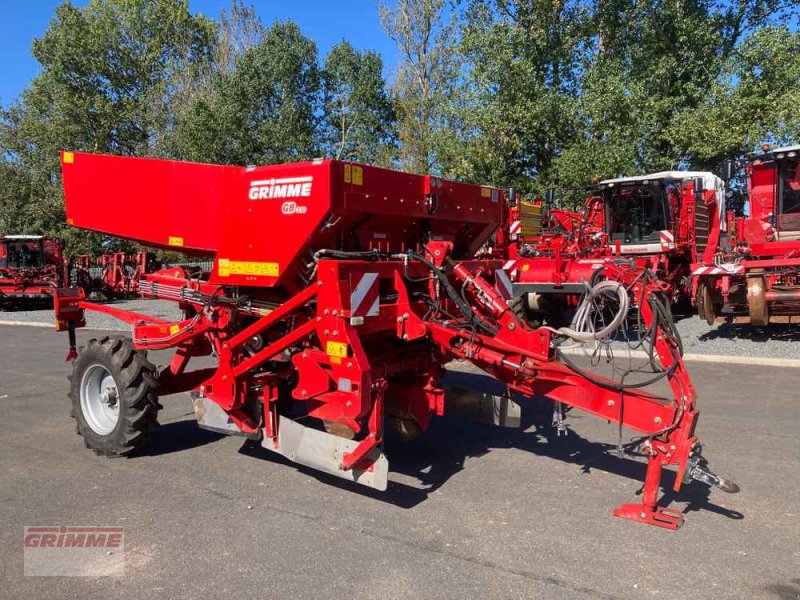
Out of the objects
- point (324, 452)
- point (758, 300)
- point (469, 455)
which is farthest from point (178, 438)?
point (758, 300)

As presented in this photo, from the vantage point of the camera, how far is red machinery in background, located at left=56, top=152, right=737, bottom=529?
416 cm

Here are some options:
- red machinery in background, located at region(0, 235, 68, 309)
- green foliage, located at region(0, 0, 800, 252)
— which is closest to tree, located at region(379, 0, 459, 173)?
green foliage, located at region(0, 0, 800, 252)

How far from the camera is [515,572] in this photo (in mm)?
3406

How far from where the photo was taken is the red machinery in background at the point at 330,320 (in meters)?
4.16

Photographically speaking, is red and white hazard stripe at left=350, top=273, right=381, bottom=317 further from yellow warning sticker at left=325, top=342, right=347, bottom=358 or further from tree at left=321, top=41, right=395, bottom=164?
tree at left=321, top=41, right=395, bottom=164

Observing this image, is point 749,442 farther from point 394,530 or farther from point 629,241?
point 629,241

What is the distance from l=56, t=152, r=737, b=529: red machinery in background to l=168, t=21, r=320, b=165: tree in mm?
20889

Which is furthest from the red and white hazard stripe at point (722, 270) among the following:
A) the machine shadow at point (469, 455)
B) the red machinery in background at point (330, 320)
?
the red machinery in background at point (330, 320)

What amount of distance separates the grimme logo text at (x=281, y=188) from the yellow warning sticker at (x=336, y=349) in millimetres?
1055

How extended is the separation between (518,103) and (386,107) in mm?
→ 12274

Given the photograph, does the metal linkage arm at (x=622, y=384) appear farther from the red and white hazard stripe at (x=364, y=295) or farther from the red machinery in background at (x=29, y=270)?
the red machinery in background at (x=29, y=270)

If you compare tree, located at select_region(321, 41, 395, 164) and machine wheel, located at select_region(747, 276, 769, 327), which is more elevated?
tree, located at select_region(321, 41, 395, 164)

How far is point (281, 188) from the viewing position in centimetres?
452

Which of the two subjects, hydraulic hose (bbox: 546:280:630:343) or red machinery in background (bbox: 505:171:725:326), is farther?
red machinery in background (bbox: 505:171:725:326)
